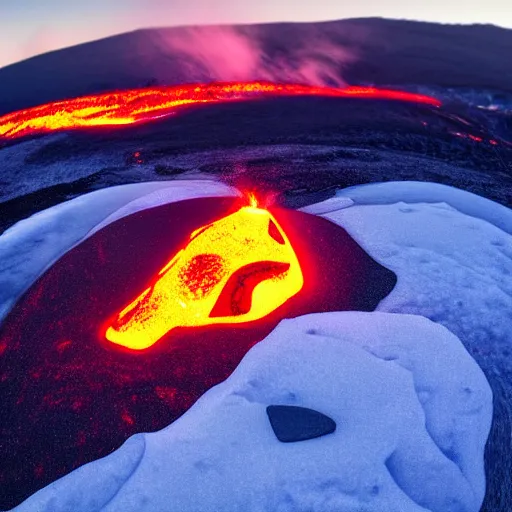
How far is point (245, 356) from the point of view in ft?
10.2

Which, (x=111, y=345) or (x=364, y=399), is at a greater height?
(x=111, y=345)

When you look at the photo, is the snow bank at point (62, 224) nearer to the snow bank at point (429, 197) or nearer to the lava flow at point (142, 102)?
the snow bank at point (429, 197)

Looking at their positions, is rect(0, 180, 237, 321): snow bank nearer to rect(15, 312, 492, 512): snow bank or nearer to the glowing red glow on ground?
the glowing red glow on ground

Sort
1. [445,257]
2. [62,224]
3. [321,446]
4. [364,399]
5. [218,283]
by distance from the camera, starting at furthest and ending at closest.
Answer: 1. [62,224]
2. [445,257]
3. [218,283]
4. [364,399]
5. [321,446]

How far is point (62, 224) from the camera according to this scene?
166 inches

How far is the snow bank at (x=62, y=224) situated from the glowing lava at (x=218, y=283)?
702 millimetres

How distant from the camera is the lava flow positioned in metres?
6.51

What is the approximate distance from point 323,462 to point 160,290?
1.71m

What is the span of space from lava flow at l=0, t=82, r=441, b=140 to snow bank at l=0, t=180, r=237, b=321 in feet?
7.27

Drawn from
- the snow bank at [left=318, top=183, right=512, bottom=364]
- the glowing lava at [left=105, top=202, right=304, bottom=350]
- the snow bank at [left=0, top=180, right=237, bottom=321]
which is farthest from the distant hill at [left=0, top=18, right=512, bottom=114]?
the glowing lava at [left=105, top=202, right=304, bottom=350]

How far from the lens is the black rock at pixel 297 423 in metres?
2.62

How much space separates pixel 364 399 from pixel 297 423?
0.43m

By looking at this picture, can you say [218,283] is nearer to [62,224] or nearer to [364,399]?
[364,399]

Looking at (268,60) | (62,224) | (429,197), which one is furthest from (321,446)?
(268,60)
